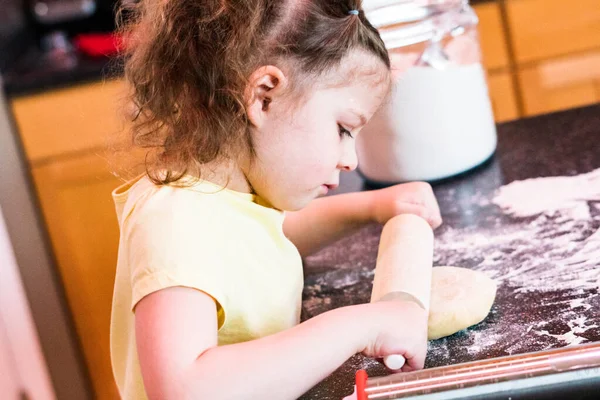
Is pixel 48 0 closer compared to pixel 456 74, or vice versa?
pixel 456 74

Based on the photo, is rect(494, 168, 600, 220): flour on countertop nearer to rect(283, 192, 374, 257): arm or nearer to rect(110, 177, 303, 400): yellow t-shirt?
rect(283, 192, 374, 257): arm

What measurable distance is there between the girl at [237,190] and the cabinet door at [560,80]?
1659mm

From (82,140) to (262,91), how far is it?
5.40 ft

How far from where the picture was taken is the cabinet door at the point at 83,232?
2.29 m

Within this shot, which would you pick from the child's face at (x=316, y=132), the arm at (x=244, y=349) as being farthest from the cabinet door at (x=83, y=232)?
the arm at (x=244, y=349)

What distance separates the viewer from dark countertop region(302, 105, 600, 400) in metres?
0.69

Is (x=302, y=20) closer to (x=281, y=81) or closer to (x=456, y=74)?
(x=281, y=81)

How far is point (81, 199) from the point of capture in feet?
7.58

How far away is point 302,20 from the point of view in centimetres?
72

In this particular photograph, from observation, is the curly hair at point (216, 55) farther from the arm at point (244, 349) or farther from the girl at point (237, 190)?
the arm at point (244, 349)

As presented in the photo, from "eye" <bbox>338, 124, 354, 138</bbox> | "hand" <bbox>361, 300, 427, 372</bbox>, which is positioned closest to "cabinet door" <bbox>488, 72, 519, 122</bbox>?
"eye" <bbox>338, 124, 354, 138</bbox>

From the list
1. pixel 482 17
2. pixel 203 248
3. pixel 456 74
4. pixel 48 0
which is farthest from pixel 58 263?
pixel 203 248

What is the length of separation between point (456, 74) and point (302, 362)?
1.90 ft

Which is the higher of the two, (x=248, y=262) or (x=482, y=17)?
(x=248, y=262)
